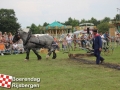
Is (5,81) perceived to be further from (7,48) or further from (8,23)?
(8,23)

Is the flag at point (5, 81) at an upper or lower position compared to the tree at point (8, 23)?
lower

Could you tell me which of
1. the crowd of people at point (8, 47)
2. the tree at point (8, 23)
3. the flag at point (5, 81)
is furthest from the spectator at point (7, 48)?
the tree at point (8, 23)

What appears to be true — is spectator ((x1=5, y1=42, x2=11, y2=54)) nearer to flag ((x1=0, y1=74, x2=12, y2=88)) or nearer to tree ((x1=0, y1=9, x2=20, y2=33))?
flag ((x1=0, y1=74, x2=12, y2=88))

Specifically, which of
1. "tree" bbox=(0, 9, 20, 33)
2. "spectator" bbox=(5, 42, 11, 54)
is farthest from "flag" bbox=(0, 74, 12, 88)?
"tree" bbox=(0, 9, 20, 33)

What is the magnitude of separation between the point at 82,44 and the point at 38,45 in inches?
510

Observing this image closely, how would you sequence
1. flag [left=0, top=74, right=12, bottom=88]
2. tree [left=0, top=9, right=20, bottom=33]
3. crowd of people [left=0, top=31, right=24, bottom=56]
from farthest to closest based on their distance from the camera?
tree [left=0, top=9, right=20, bottom=33] → crowd of people [left=0, top=31, right=24, bottom=56] → flag [left=0, top=74, right=12, bottom=88]

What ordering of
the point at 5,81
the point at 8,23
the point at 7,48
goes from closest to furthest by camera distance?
the point at 5,81 < the point at 7,48 < the point at 8,23

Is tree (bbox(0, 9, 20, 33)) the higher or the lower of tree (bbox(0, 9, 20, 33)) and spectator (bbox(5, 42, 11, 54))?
the higher

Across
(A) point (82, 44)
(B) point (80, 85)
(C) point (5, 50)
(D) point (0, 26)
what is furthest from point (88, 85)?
(D) point (0, 26)

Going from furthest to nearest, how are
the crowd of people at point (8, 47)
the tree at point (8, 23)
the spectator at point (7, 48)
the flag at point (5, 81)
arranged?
the tree at point (8, 23), the spectator at point (7, 48), the crowd of people at point (8, 47), the flag at point (5, 81)

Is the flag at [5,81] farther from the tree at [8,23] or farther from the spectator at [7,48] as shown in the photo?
the tree at [8,23]

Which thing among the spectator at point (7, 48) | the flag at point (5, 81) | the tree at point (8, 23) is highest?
the tree at point (8, 23)

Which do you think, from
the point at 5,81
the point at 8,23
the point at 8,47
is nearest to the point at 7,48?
the point at 8,47

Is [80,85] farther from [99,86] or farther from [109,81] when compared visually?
[109,81]
